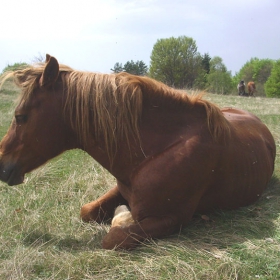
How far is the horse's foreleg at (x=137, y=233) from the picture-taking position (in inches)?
112

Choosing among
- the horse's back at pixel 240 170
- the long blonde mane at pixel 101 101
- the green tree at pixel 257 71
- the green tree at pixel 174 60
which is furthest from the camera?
the green tree at pixel 257 71

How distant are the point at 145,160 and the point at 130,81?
2.16ft

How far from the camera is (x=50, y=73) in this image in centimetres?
291

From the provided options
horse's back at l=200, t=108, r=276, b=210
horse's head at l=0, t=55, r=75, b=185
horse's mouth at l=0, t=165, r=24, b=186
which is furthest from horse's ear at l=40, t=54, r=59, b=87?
horse's back at l=200, t=108, r=276, b=210

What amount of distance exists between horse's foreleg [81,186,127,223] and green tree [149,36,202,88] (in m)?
39.3

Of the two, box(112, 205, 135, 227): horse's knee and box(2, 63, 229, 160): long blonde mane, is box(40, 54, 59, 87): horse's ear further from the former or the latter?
box(112, 205, 135, 227): horse's knee

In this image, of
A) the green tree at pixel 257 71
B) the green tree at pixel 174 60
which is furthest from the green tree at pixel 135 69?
the green tree at pixel 257 71

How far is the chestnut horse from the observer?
2.93 meters

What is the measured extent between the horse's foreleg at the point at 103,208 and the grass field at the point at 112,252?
0.34 ft

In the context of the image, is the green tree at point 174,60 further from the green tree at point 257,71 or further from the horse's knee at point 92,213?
the horse's knee at point 92,213

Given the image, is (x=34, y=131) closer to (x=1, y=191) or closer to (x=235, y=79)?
(x=1, y=191)

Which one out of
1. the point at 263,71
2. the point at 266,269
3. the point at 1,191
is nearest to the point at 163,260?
the point at 266,269

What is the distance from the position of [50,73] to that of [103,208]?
56.2 inches

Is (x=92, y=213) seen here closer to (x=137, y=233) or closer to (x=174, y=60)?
(x=137, y=233)
